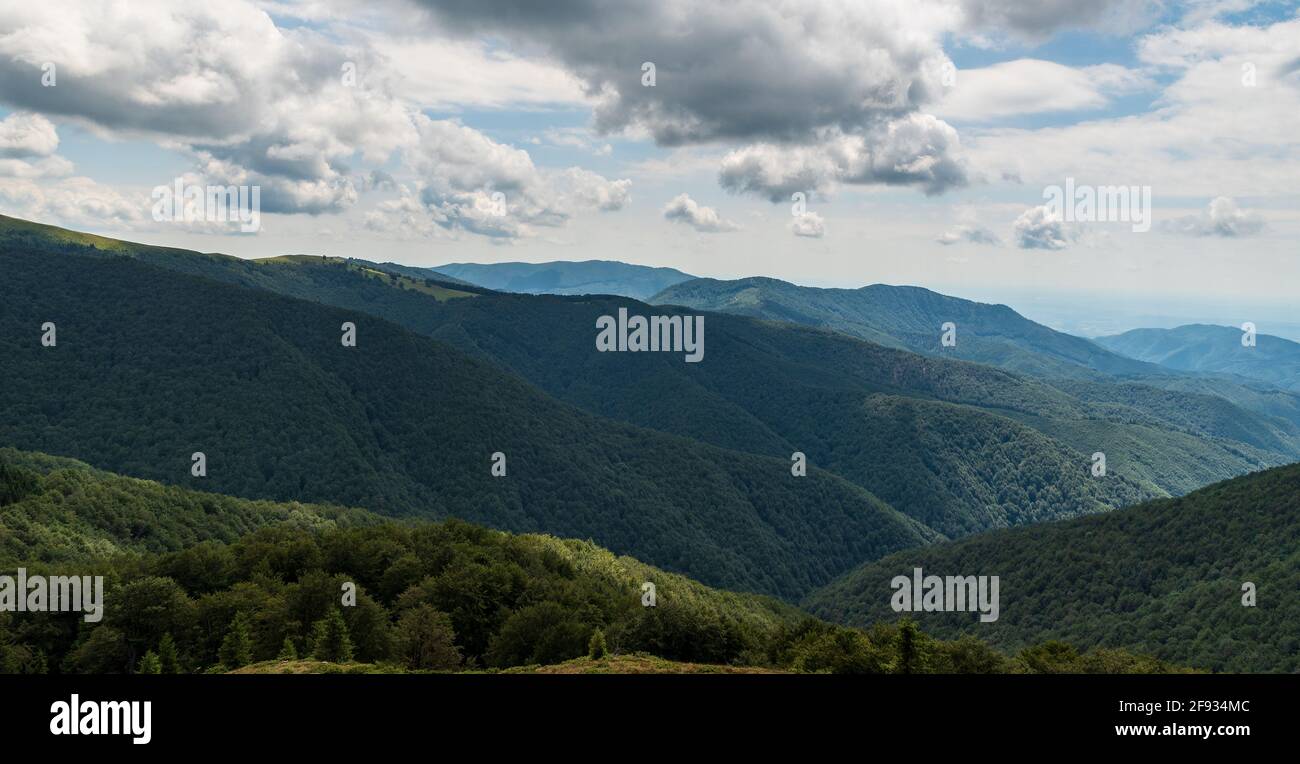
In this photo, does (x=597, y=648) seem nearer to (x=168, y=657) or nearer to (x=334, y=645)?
(x=334, y=645)

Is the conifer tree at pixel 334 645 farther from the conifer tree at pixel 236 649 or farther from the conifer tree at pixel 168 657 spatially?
the conifer tree at pixel 168 657

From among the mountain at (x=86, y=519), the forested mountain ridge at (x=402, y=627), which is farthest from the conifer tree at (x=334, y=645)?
the mountain at (x=86, y=519)

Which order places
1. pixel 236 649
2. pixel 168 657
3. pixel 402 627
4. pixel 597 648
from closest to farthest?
pixel 597 648 < pixel 236 649 < pixel 168 657 < pixel 402 627

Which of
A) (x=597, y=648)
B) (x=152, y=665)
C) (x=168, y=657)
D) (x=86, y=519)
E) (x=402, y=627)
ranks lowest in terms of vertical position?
(x=86, y=519)

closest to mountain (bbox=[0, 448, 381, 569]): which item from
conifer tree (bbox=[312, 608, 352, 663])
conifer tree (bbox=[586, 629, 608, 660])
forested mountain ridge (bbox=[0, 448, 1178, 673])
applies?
forested mountain ridge (bbox=[0, 448, 1178, 673])

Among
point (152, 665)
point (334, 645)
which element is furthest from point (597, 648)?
point (152, 665)

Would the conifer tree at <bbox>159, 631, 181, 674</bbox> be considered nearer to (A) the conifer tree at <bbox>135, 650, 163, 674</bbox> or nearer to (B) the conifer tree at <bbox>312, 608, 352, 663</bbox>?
(A) the conifer tree at <bbox>135, 650, 163, 674</bbox>

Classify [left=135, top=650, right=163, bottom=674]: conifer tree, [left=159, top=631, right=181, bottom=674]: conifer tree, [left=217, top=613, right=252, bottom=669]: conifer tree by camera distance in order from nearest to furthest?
[left=135, top=650, right=163, bottom=674]: conifer tree, [left=217, top=613, right=252, bottom=669]: conifer tree, [left=159, top=631, right=181, bottom=674]: conifer tree

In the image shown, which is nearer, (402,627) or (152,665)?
(152,665)
